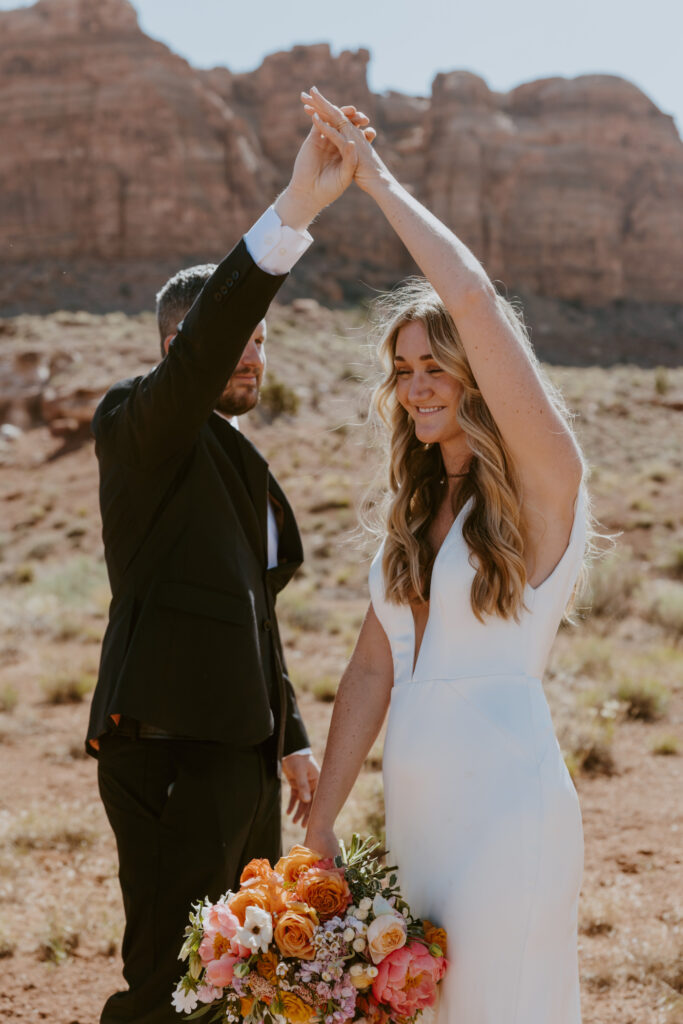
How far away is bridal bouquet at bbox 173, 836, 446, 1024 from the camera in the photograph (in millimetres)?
1997

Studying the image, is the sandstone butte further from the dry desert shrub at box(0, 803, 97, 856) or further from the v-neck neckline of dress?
the v-neck neckline of dress

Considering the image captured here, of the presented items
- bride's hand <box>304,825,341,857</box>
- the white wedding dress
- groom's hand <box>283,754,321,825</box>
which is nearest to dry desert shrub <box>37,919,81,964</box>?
groom's hand <box>283,754,321,825</box>

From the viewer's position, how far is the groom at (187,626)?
240 centimetres

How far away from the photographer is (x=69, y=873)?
581cm

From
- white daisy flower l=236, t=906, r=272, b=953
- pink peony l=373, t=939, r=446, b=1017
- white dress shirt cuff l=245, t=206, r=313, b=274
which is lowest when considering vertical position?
pink peony l=373, t=939, r=446, b=1017

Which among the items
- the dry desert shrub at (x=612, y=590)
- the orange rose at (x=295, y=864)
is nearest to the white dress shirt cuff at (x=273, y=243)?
the orange rose at (x=295, y=864)

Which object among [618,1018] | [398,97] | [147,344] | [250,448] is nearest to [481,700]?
[250,448]

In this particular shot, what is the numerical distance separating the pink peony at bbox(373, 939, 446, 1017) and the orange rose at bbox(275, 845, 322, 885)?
0.28 metres

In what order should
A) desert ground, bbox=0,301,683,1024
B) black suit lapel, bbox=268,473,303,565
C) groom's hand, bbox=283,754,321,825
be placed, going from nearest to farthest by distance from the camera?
1. black suit lapel, bbox=268,473,303,565
2. groom's hand, bbox=283,754,321,825
3. desert ground, bbox=0,301,683,1024

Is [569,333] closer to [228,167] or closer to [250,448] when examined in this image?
[228,167]

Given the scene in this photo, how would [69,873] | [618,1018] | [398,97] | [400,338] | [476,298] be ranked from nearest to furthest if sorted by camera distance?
[476,298], [400,338], [618,1018], [69,873], [398,97]

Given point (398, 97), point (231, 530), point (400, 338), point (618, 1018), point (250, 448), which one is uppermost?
point (398, 97)

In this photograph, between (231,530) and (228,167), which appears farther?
(228,167)

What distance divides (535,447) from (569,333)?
50.6 meters
